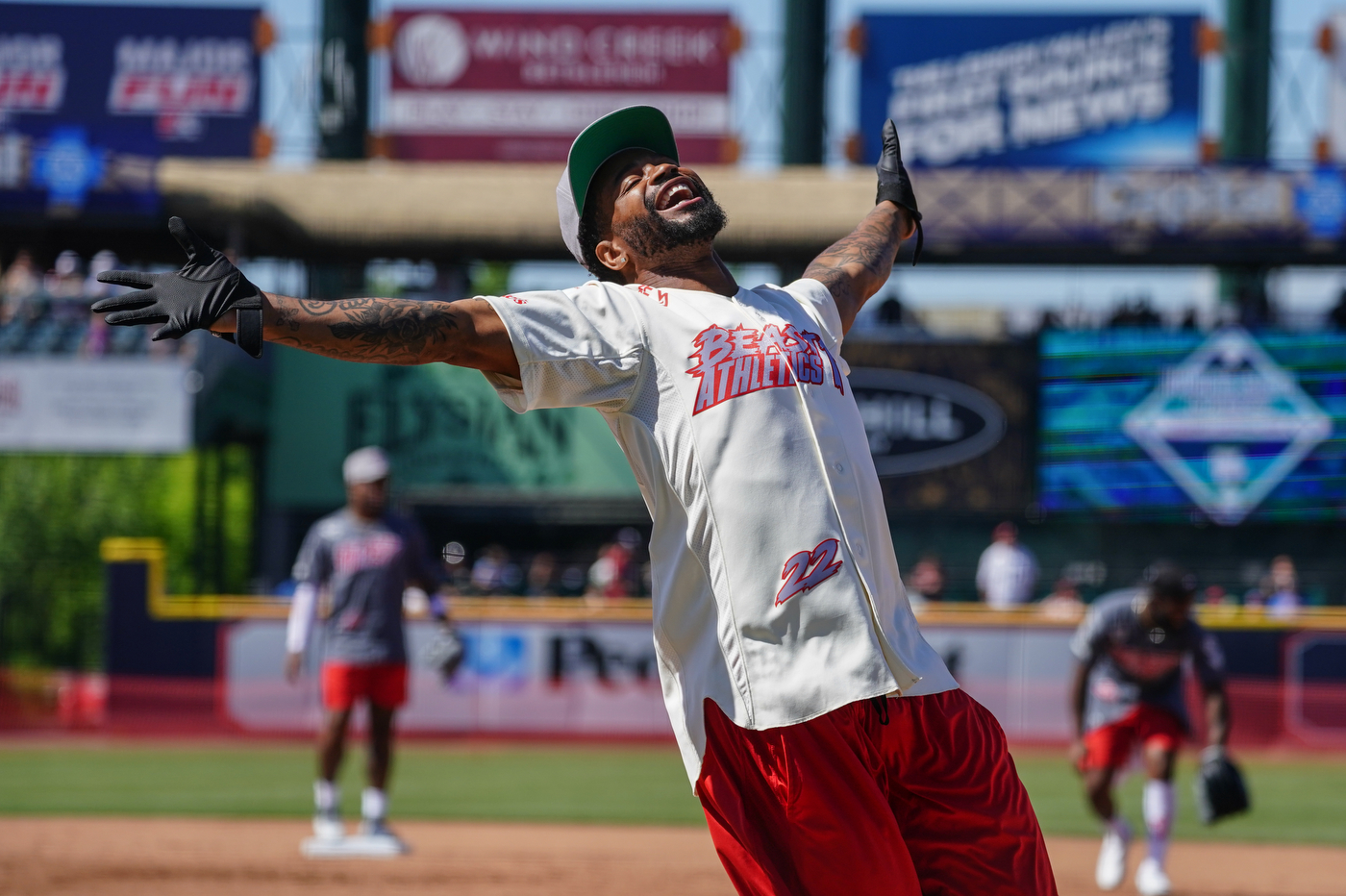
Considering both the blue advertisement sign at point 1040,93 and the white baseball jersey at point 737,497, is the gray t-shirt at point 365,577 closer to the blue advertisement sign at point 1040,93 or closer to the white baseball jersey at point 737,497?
the white baseball jersey at point 737,497

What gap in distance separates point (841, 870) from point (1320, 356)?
Answer: 20876mm

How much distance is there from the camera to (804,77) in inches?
1078

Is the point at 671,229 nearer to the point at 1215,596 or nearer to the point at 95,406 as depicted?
the point at 1215,596

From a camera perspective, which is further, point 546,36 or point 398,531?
point 546,36

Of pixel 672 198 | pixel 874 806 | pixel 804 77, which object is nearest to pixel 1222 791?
pixel 874 806

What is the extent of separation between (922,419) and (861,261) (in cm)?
1901

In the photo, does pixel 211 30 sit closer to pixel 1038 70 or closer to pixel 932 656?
pixel 1038 70

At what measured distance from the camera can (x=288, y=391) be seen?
78.9 ft

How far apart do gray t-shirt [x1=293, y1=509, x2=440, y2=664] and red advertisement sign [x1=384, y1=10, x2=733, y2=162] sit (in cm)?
1831

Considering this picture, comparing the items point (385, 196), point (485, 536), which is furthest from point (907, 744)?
point (385, 196)

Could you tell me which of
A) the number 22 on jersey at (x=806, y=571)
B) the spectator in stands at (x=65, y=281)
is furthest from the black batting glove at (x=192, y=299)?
the spectator in stands at (x=65, y=281)

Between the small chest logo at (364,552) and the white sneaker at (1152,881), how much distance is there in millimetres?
4685

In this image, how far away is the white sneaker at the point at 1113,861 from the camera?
845 cm

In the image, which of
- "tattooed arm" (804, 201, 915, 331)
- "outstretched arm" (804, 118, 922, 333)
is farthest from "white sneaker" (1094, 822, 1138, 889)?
"tattooed arm" (804, 201, 915, 331)
